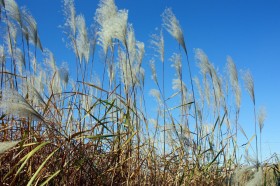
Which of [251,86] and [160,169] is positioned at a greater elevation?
[251,86]

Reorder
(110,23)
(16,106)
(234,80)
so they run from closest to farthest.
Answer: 1. (16,106)
2. (110,23)
3. (234,80)

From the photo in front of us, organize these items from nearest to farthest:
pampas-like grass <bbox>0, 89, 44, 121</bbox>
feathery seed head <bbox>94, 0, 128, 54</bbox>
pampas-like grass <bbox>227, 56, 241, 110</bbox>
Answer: pampas-like grass <bbox>0, 89, 44, 121</bbox>
feathery seed head <bbox>94, 0, 128, 54</bbox>
pampas-like grass <bbox>227, 56, 241, 110</bbox>

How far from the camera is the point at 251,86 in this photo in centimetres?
380

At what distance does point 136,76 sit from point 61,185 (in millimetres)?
1203

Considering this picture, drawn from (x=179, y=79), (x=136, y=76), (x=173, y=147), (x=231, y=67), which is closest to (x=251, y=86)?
(x=231, y=67)

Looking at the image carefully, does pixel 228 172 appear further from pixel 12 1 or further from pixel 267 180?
pixel 12 1

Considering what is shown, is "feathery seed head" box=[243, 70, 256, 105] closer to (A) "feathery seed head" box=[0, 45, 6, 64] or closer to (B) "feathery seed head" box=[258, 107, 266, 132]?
(B) "feathery seed head" box=[258, 107, 266, 132]

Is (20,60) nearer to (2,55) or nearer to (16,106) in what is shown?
(2,55)

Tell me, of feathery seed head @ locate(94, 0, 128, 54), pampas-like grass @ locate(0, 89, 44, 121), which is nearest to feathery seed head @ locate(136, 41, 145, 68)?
feathery seed head @ locate(94, 0, 128, 54)

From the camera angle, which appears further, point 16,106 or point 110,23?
point 110,23

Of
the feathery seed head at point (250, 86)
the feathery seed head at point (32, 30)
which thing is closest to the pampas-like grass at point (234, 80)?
the feathery seed head at point (250, 86)

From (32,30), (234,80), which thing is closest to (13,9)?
(32,30)

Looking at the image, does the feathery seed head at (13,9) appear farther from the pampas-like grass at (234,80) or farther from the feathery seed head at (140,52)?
the pampas-like grass at (234,80)

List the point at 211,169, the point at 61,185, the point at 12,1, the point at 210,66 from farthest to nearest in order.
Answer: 1. the point at 210,66
2. the point at 211,169
3. the point at 12,1
4. the point at 61,185
